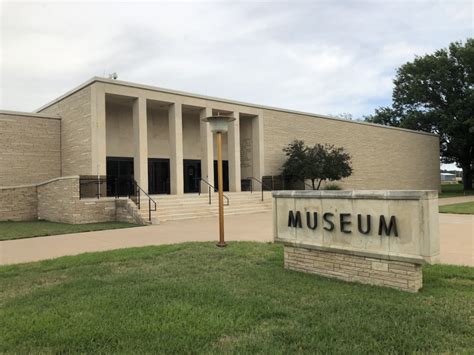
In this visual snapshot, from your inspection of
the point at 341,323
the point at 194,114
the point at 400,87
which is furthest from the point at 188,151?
the point at 400,87

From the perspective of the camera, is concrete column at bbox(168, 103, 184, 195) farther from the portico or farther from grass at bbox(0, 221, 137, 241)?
grass at bbox(0, 221, 137, 241)

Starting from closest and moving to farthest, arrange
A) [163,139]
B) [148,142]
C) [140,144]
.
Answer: [140,144] → [148,142] → [163,139]

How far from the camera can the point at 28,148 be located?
20906 mm

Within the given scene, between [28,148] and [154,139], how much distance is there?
7283 mm

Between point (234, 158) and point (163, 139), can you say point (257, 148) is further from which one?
point (163, 139)

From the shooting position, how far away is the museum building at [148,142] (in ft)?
63.7

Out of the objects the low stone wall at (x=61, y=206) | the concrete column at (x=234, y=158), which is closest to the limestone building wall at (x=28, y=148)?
the low stone wall at (x=61, y=206)

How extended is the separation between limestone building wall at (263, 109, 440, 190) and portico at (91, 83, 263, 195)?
159cm

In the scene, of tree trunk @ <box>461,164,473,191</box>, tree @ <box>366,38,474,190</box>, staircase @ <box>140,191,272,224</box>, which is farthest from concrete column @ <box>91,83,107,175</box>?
tree trunk @ <box>461,164,473,191</box>

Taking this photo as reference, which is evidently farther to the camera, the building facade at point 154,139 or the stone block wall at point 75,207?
the building facade at point 154,139

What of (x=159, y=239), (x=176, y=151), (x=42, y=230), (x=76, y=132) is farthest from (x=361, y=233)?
(x=76, y=132)

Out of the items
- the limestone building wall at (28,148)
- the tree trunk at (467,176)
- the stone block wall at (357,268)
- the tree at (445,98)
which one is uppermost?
the tree at (445,98)

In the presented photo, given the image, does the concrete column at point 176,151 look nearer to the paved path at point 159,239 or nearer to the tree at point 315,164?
the paved path at point 159,239

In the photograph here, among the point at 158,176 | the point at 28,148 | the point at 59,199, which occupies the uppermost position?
the point at 28,148
